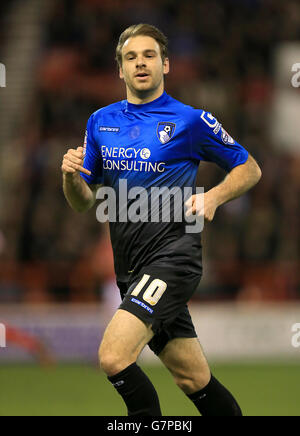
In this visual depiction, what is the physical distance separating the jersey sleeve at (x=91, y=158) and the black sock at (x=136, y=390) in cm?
118

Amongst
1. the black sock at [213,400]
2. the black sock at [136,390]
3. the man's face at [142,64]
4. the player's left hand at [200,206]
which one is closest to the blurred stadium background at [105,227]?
the black sock at [213,400]

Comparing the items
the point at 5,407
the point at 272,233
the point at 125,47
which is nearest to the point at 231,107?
the point at 272,233

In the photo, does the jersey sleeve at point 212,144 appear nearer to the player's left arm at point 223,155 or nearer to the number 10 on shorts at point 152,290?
the player's left arm at point 223,155

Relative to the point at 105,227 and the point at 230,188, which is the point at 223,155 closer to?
the point at 230,188

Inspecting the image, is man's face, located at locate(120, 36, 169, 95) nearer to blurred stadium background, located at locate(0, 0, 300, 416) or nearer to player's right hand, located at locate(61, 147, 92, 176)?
player's right hand, located at locate(61, 147, 92, 176)

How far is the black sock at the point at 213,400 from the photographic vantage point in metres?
4.93

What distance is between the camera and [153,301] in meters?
4.51

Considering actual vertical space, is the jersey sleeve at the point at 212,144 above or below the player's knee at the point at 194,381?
above

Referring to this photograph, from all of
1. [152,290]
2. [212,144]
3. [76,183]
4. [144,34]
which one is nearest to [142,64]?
[144,34]

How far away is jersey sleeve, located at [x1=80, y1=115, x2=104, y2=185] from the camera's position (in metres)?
5.00

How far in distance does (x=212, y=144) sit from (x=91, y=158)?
2.27 ft

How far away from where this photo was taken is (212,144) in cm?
480
